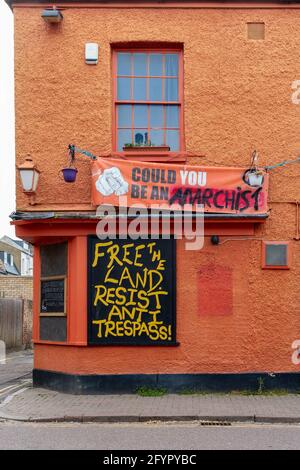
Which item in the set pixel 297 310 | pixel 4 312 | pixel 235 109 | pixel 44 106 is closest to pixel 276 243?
pixel 297 310

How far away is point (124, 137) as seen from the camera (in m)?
11.6

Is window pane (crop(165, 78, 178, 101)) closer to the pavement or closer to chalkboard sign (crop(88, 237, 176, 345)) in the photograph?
chalkboard sign (crop(88, 237, 176, 345))

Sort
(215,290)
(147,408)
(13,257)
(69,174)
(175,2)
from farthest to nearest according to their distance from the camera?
(13,257) < (175,2) < (215,290) < (69,174) < (147,408)

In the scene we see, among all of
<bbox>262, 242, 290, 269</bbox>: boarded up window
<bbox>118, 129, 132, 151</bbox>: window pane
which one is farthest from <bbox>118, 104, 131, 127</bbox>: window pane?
→ <bbox>262, 242, 290, 269</bbox>: boarded up window

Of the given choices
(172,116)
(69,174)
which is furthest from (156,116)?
(69,174)

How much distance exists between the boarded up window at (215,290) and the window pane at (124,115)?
9.92 ft

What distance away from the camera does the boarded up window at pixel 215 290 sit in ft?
36.4

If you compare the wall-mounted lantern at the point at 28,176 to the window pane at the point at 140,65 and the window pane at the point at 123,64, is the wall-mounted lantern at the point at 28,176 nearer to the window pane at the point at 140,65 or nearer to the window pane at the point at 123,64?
the window pane at the point at 123,64

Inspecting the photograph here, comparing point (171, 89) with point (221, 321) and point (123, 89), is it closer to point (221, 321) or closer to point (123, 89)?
point (123, 89)

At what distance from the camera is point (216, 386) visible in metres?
10.9

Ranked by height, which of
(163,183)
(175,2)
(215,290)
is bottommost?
(215,290)

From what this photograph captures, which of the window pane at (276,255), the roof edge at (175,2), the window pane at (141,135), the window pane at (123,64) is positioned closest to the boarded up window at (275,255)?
the window pane at (276,255)

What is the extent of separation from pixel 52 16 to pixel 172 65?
2.34m
